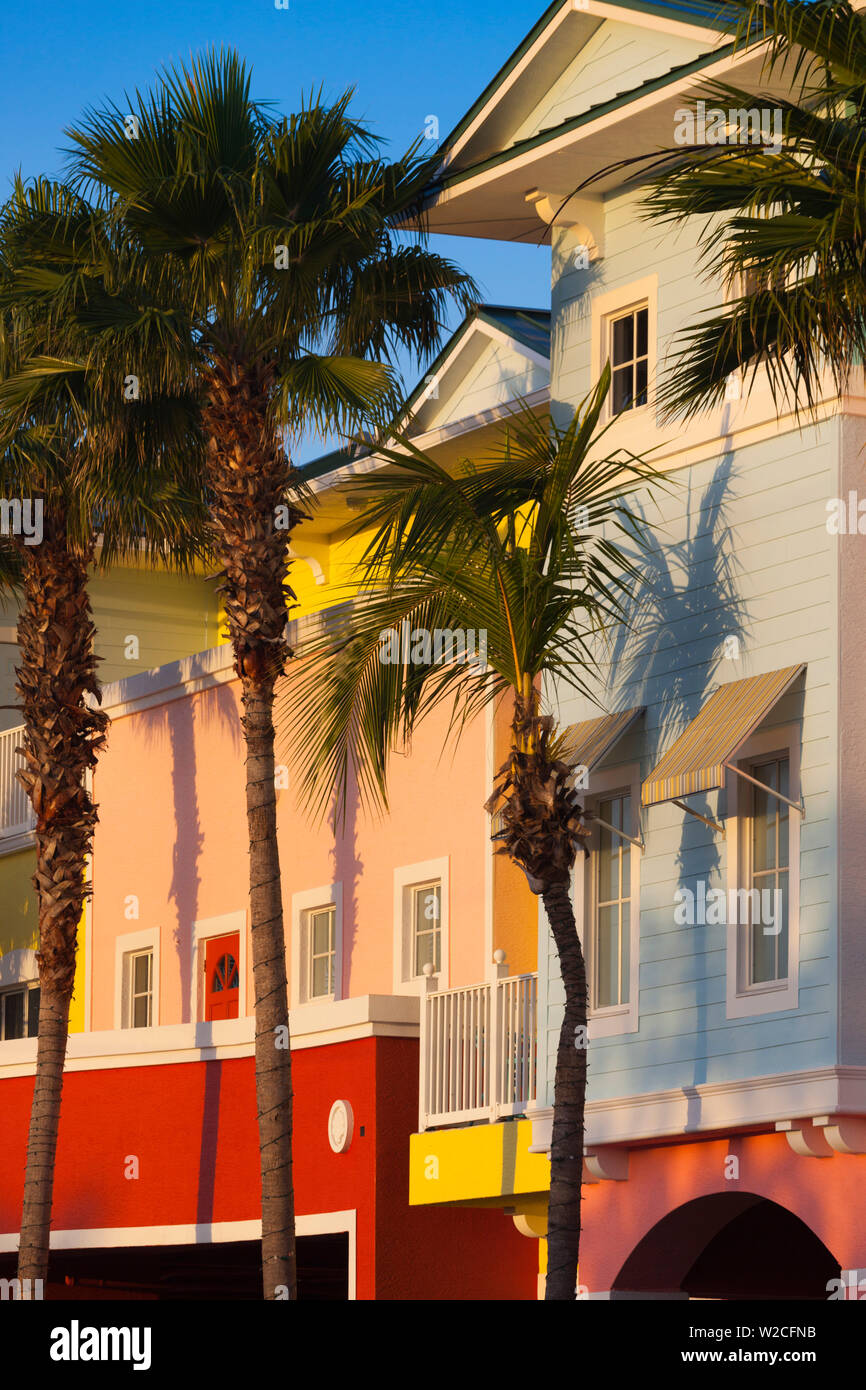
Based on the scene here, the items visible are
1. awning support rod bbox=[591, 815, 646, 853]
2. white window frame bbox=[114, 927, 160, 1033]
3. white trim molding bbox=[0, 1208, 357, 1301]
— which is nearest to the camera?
awning support rod bbox=[591, 815, 646, 853]

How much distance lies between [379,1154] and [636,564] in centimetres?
551

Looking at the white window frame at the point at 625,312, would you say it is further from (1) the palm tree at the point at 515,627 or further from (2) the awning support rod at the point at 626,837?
(2) the awning support rod at the point at 626,837

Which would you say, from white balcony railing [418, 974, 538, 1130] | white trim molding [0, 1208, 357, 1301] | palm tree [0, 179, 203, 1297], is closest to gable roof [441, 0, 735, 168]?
palm tree [0, 179, 203, 1297]

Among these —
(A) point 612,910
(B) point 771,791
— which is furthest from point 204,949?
(B) point 771,791

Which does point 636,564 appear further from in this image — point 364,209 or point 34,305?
point 34,305

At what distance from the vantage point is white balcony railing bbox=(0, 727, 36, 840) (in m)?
28.9

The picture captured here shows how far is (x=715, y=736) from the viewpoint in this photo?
634 inches

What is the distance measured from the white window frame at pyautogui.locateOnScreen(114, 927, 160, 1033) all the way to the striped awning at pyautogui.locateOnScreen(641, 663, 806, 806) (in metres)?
10.1

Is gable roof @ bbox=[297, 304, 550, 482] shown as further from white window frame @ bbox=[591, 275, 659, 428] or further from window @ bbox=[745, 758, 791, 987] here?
window @ bbox=[745, 758, 791, 987]

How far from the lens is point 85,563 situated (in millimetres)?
23500

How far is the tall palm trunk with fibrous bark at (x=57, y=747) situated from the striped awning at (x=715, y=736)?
26.8 feet

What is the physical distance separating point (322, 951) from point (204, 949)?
75.4 inches

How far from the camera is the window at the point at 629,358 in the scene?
728 inches
